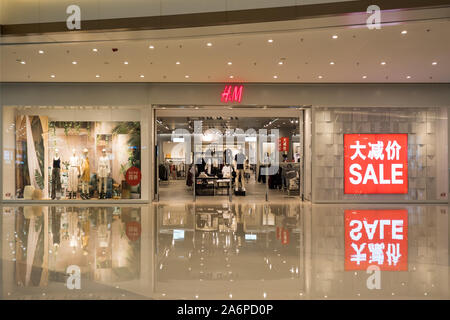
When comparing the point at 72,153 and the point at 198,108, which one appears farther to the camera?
the point at 198,108

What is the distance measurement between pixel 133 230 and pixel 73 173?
5.66 metres

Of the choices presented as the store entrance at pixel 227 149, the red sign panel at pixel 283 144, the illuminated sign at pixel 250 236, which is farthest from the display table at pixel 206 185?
the illuminated sign at pixel 250 236

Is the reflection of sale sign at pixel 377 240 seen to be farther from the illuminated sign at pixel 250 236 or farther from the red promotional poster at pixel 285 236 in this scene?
the illuminated sign at pixel 250 236

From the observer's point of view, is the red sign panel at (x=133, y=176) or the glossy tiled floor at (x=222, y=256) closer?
the glossy tiled floor at (x=222, y=256)

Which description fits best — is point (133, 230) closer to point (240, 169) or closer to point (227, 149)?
point (240, 169)

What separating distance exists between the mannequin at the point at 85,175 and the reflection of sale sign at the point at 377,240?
7779mm

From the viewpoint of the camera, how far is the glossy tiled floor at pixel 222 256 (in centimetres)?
370

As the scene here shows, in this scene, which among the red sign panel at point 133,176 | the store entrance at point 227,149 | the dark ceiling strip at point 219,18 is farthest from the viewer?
the store entrance at point 227,149

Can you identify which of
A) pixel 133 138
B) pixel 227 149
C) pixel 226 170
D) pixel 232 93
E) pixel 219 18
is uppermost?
pixel 219 18

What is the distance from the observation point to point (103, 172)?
1178 cm

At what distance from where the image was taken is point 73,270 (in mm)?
4367

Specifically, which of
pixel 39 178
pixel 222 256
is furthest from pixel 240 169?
pixel 222 256

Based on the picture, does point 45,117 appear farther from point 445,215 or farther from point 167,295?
point 445,215

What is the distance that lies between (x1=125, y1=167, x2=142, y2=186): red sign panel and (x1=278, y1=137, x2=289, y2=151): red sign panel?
5.79m
